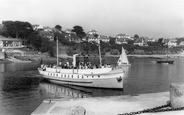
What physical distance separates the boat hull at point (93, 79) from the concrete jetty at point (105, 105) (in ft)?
50.7

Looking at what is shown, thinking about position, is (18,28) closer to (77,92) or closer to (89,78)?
Answer: (89,78)

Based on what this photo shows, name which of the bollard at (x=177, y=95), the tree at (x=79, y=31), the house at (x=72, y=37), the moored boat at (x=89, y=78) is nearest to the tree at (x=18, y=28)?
the house at (x=72, y=37)

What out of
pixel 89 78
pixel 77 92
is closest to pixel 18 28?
pixel 89 78

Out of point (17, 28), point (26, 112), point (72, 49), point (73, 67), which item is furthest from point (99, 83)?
point (72, 49)

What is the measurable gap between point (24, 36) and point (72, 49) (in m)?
37.5

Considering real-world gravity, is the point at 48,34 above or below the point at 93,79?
above

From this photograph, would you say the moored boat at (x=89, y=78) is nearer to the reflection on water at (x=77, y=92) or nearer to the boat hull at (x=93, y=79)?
the boat hull at (x=93, y=79)

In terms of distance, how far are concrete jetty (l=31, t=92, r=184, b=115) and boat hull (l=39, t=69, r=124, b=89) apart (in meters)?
15.5

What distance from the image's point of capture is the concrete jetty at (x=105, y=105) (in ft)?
49.4

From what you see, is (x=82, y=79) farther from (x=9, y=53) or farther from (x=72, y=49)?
(x=72, y=49)

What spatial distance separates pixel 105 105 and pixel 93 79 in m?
19.8

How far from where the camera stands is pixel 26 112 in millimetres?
22531

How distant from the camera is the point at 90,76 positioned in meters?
37.2

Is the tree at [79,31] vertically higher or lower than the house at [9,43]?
higher
